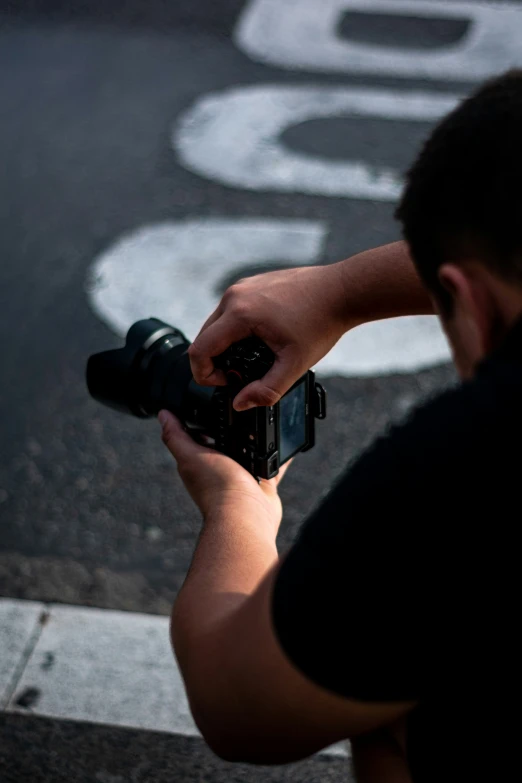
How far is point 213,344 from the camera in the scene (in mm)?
2002

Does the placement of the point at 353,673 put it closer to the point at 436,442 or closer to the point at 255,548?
the point at 436,442

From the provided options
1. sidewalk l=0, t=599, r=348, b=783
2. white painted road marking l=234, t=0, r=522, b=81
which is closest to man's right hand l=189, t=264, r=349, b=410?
sidewalk l=0, t=599, r=348, b=783

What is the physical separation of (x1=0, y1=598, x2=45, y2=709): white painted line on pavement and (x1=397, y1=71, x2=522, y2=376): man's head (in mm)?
2025

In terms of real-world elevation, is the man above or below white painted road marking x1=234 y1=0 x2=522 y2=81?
above

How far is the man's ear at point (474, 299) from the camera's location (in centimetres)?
123

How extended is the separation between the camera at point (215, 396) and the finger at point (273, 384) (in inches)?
0.8

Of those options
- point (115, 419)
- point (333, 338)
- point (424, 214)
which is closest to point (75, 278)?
point (115, 419)

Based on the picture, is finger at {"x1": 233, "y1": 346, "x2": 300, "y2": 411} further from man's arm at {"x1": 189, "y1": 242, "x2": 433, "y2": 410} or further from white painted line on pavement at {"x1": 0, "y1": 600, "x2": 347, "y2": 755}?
white painted line on pavement at {"x1": 0, "y1": 600, "x2": 347, "y2": 755}

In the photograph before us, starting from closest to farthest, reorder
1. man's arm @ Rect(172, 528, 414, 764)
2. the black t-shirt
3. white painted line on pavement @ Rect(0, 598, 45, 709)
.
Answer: the black t-shirt, man's arm @ Rect(172, 528, 414, 764), white painted line on pavement @ Rect(0, 598, 45, 709)

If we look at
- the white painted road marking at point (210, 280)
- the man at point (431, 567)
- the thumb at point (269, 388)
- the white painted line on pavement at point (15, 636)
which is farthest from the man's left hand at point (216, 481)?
the white painted road marking at point (210, 280)

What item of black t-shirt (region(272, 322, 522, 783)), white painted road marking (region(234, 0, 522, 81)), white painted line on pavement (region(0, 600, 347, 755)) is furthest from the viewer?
white painted road marking (region(234, 0, 522, 81))

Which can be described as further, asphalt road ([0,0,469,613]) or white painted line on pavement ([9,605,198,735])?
asphalt road ([0,0,469,613])

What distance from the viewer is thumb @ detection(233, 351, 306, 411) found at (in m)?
1.98

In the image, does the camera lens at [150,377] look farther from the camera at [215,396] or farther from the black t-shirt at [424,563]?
the black t-shirt at [424,563]
